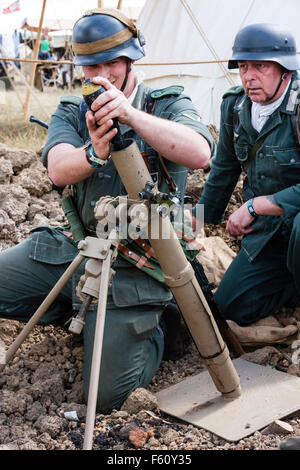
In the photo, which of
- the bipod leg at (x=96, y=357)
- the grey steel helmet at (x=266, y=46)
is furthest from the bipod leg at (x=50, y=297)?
the grey steel helmet at (x=266, y=46)

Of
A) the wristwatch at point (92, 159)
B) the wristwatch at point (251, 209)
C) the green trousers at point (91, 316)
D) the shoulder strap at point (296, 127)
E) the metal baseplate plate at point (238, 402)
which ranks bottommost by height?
the metal baseplate plate at point (238, 402)

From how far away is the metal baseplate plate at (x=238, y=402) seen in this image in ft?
10.7

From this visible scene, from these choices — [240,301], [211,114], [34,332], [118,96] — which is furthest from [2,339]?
[211,114]

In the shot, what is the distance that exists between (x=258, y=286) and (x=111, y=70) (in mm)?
1738

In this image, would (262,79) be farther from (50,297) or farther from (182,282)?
(50,297)

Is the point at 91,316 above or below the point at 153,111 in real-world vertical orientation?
below

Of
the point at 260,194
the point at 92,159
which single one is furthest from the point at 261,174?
the point at 92,159

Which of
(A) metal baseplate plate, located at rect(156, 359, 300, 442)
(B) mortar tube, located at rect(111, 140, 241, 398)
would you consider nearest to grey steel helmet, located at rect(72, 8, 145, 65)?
(B) mortar tube, located at rect(111, 140, 241, 398)

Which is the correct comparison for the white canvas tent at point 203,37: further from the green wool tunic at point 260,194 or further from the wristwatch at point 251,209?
the wristwatch at point 251,209

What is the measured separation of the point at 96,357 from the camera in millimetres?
2629

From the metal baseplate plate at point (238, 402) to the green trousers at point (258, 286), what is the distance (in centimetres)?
57

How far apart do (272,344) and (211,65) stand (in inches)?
240

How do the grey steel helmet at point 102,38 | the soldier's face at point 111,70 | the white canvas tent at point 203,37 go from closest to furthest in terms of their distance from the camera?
the grey steel helmet at point 102,38 → the soldier's face at point 111,70 → the white canvas tent at point 203,37

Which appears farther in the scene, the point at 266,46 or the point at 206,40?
the point at 206,40
